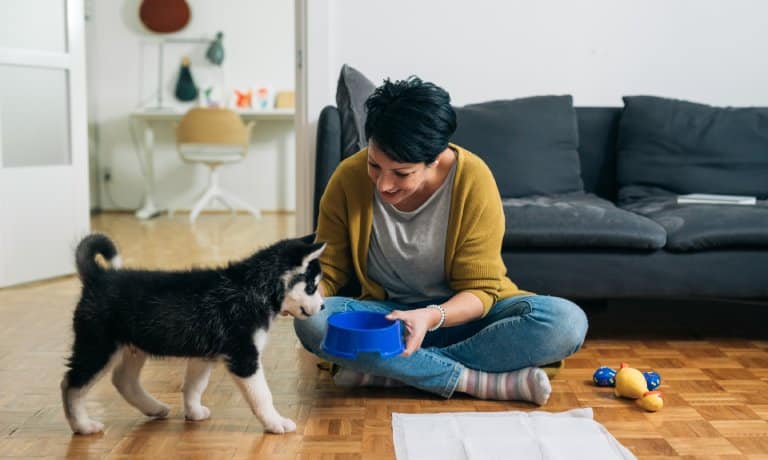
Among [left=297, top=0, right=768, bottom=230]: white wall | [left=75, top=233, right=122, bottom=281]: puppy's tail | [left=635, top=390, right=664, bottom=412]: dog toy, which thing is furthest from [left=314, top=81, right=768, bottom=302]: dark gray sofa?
[left=75, top=233, right=122, bottom=281]: puppy's tail

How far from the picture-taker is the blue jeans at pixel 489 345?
2049 millimetres

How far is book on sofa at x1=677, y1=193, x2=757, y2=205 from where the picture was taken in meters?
2.96

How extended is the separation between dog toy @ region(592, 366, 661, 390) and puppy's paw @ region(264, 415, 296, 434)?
2.92 ft

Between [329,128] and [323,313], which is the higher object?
[329,128]

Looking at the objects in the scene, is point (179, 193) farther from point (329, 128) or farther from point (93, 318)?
point (93, 318)

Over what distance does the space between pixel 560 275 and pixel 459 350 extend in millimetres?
670

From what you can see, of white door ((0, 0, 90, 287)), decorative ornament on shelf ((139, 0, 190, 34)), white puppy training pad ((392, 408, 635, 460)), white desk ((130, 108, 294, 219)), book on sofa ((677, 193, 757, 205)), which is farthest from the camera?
decorative ornament on shelf ((139, 0, 190, 34))

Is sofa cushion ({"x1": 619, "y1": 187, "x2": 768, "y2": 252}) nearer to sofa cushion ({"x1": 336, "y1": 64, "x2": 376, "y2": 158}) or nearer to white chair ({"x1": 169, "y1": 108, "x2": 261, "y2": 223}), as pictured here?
sofa cushion ({"x1": 336, "y1": 64, "x2": 376, "y2": 158})

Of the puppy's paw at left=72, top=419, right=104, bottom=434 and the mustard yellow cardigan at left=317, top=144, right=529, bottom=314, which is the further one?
the mustard yellow cardigan at left=317, top=144, right=529, bottom=314

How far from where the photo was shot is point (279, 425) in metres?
Result: 1.85

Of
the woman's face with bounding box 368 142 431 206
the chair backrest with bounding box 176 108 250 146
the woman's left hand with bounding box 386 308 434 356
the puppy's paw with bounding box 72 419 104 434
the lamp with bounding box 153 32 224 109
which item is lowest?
the puppy's paw with bounding box 72 419 104 434

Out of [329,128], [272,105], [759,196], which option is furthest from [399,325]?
[272,105]

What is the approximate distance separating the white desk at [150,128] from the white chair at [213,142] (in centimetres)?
14

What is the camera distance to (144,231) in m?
5.47
